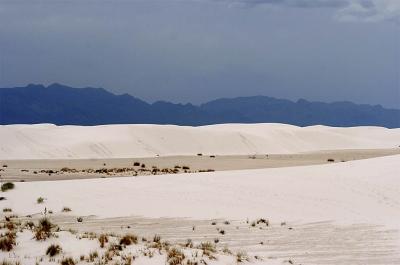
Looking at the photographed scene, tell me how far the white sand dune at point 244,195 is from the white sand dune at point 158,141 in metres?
36.8

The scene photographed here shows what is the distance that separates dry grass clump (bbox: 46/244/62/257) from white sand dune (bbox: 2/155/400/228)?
22.9ft

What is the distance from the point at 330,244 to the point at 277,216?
414 cm

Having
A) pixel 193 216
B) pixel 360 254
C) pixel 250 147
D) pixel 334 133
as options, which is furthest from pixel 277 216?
pixel 334 133

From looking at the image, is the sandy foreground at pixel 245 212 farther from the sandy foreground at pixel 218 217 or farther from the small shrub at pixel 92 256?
the small shrub at pixel 92 256

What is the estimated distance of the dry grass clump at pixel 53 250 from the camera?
10552mm

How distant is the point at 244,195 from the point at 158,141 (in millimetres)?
52702

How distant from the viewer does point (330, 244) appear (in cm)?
1325

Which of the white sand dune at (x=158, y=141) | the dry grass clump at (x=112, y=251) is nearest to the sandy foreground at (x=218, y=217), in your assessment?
the dry grass clump at (x=112, y=251)

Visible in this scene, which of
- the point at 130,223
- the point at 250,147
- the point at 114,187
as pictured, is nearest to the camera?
the point at 130,223

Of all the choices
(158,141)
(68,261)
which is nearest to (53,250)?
(68,261)

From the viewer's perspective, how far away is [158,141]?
73.3m

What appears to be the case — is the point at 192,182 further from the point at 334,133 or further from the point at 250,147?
the point at 334,133

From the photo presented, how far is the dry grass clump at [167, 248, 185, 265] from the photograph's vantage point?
10.0 meters

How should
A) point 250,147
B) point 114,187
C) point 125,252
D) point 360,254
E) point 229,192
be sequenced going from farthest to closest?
point 250,147
point 114,187
point 229,192
point 360,254
point 125,252
